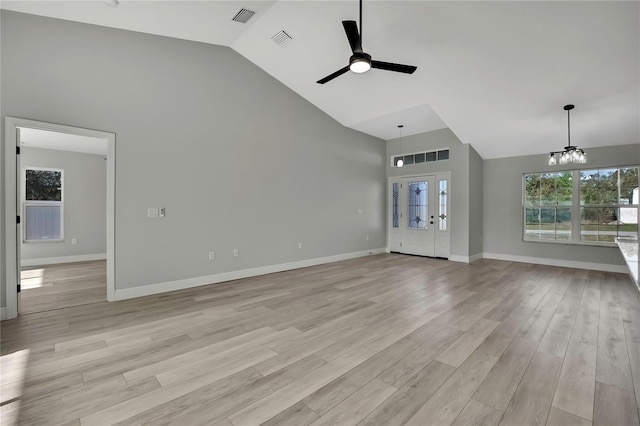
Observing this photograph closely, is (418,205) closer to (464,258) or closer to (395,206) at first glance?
(395,206)

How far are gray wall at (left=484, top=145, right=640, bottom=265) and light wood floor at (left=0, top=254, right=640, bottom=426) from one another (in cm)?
218

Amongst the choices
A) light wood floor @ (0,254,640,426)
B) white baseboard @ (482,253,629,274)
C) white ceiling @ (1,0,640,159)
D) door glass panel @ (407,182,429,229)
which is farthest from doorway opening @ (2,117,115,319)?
white baseboard @ (482,253,629,274)

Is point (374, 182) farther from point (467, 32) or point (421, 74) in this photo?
point (467, 32)

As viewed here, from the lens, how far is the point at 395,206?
26.5 ft

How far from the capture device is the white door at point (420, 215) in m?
7.07

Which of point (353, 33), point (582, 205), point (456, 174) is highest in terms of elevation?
point (353, 33)

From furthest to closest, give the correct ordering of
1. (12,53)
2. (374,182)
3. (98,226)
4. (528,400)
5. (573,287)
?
(374,182), (98,226), (573,287), (12,53), (528,400)

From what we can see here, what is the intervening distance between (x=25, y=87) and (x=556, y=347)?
6.16m

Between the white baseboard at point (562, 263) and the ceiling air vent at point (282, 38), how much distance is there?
6616 mm

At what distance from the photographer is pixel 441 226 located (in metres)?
7.09

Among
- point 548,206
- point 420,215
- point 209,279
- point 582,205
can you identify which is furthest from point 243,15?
point 582,205

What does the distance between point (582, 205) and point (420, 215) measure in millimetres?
3292

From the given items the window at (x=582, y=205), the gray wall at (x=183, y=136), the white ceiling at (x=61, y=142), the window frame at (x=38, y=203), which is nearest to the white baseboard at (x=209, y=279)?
the gray wall at (x=183, y=136)

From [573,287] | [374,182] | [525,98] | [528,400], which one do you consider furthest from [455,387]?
[374,182]
